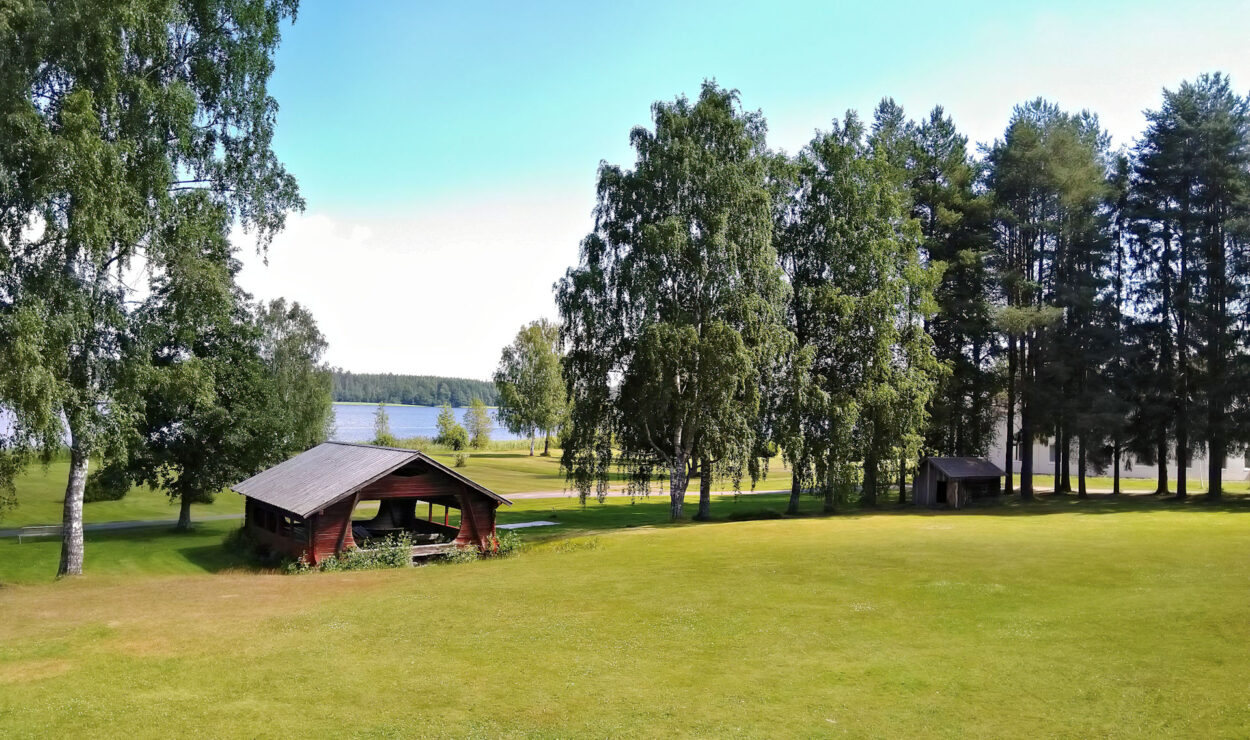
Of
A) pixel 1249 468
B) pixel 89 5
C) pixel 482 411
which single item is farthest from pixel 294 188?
pixel 482 411

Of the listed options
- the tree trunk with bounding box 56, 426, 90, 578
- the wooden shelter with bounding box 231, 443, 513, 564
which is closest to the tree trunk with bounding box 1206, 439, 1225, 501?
the wooden shelter with bounding box 231, 443, 513, 564

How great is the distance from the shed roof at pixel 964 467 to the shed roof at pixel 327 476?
29.4 m

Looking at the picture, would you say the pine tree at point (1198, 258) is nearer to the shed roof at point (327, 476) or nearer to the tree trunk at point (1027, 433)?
the tree trunk at point (1027, 433)

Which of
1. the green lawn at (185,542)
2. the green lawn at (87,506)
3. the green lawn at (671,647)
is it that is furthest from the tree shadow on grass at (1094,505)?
the green lawn at (87,506)

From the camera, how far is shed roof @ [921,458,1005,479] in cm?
4838

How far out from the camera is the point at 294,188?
1112 inches

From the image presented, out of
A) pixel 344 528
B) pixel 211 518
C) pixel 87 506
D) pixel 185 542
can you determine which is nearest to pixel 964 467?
pixel 344 528

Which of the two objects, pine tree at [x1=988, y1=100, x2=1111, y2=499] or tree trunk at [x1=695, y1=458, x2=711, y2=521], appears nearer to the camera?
tree trunk at [x1=695, y1=458, x2=711, y2=521]

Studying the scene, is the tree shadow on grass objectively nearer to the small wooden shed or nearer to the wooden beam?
→ the small wooden shed

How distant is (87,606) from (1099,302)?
53.4 meters

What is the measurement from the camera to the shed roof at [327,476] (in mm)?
28609

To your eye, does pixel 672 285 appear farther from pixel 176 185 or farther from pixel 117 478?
pixel 117 478

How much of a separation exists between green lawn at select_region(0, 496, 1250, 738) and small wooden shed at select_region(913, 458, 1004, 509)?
21.8m

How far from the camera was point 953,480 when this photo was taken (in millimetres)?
48500
